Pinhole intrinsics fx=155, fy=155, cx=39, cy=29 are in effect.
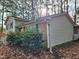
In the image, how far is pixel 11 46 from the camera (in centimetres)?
1611

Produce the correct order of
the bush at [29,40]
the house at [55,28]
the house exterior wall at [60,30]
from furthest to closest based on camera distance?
the house exterior wall at [60,30]
the house at [55,28]
the bush at [29,40]

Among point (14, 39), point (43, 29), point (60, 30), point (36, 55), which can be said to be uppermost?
point (43, 29)

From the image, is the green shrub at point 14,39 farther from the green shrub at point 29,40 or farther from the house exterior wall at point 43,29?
the house exterior wall at point 43,29

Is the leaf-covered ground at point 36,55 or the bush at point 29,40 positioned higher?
the bush at point 29,40

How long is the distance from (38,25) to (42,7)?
46.5 ft

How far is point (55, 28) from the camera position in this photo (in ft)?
58.2

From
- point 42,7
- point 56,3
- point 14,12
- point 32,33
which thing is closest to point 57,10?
point 56,3

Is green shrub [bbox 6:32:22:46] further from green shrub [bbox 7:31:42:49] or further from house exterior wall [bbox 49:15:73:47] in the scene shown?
house exterior wall [bbox 49:15:73:47]

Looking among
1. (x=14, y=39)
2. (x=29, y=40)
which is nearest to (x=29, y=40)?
(x=29, y=40)

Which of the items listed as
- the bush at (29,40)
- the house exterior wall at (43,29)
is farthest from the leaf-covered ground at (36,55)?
the house exterior wall at (43,29)

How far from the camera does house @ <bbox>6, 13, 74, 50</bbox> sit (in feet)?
55.2

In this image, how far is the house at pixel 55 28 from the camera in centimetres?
1681

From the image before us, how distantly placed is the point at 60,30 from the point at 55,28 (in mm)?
971

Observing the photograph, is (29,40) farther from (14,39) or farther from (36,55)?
(14,39)
